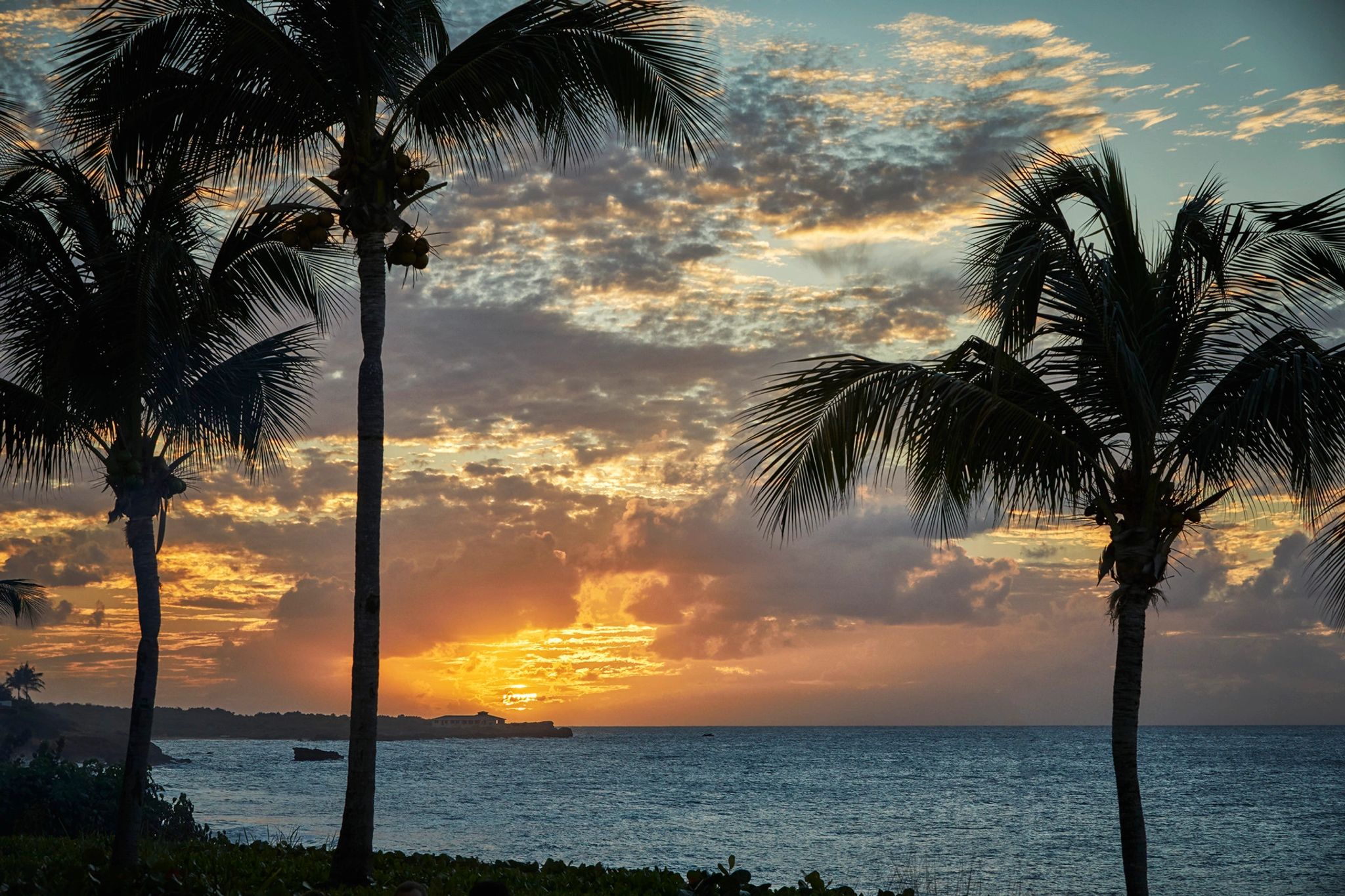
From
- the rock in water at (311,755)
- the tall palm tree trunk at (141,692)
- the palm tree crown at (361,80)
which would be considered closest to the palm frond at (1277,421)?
the palm tree crown at (361,80)

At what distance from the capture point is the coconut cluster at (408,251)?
33.1 ft

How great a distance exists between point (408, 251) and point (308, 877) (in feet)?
19.8

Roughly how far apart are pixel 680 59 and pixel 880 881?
24.8 metres

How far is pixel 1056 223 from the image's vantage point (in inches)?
380

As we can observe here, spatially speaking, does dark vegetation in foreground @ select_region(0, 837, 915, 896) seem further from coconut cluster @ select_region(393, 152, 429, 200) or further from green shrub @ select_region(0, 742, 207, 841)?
coconut cluster @ select_region(393, 152, 429, 200)

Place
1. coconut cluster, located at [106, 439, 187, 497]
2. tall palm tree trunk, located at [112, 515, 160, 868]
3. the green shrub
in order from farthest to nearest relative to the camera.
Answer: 1. the green shrub
2. coconut cluster, located at [106, 439, 187, 497]
3. tall palm tree trunk, located at [112, 515, 160, 868]

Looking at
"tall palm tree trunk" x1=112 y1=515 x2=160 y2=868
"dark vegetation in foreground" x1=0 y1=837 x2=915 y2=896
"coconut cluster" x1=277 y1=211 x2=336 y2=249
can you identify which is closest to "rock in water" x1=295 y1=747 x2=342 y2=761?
"dark vegetation in foreground" x1=0 y1=837 x2=915 y2=896

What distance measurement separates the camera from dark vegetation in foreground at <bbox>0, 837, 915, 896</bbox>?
7.65 meters

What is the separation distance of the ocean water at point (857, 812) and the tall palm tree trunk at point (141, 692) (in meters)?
3.36

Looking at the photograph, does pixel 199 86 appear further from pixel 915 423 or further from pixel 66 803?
pixel 66 803

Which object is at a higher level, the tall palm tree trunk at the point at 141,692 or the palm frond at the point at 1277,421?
the palm frond at the point at 1277,421

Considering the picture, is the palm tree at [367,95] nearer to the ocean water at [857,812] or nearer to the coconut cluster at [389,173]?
the coconut cluster at [389,173]

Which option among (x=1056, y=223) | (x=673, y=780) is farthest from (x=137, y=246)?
(x=673, y=780)

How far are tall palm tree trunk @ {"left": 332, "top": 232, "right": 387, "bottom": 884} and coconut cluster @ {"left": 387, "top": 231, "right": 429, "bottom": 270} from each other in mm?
134
